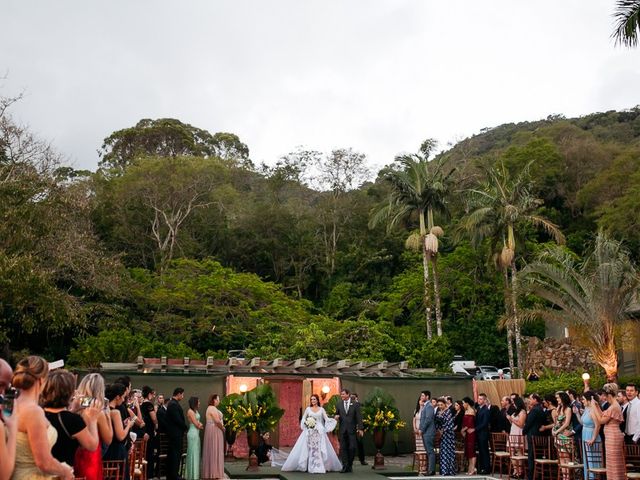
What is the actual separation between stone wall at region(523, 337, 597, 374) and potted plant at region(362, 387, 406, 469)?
18.0m

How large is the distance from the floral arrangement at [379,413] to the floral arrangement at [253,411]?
195 centimetres

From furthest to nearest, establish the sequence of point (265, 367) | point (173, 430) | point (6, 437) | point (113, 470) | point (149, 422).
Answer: point (265, 367) < point (173, 430) < point (149, 422) < point (113, 470) < point (6, 437)

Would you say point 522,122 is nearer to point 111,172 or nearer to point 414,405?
point 111,172

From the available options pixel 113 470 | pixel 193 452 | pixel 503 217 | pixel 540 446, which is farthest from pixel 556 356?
pixel 113 470

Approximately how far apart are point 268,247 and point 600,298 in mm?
22898

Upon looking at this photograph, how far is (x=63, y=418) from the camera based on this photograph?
16.4 feet

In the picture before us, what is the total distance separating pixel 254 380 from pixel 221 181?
28.5 m

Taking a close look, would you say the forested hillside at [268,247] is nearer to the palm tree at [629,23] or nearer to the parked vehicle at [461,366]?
the parked vehicle at [461,366]

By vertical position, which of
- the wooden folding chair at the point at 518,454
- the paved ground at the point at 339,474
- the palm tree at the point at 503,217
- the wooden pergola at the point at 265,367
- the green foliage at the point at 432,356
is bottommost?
the paved ground at the point at 339,474

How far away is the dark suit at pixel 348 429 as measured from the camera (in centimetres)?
1532

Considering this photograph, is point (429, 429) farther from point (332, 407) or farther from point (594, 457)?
point (594, 457)

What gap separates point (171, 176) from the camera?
41.2 meters

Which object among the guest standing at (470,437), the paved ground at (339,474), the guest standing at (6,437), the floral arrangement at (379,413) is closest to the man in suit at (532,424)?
the paved ground at (339,474)

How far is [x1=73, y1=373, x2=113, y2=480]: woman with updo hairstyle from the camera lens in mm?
5952
